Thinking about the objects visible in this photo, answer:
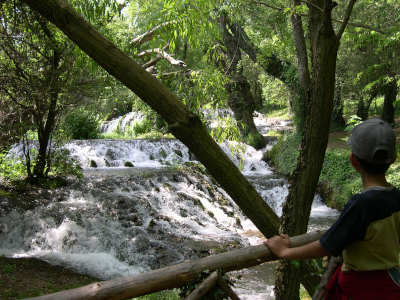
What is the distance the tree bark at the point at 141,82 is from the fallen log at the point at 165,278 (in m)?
0.53

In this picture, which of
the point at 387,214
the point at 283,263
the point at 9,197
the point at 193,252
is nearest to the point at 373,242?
the point at 387,214

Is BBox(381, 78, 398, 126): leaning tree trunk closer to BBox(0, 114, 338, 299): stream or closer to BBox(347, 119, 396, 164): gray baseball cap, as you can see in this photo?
BBox(0, 114, 338, 299): stream

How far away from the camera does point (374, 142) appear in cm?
170

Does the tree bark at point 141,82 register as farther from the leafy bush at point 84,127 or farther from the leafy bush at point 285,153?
the leafy bush at point 84,127

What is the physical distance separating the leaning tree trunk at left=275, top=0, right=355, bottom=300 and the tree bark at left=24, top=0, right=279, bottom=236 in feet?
2.14

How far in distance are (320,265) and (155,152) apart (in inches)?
565

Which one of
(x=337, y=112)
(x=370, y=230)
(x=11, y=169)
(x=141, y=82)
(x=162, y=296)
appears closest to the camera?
(x=370, y=230)

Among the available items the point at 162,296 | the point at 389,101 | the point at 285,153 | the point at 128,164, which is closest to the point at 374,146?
the point at 162,296

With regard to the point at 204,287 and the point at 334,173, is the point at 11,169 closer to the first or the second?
the point at 204,287

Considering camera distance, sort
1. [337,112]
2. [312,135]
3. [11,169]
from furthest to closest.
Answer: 1. [337,112]
2. [11,169]
3. [312,135]

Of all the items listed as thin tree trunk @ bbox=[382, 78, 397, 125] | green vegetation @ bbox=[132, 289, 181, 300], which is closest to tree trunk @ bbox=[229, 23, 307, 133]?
thin tree trunk @ bbox=[382, 78, 397, 125]

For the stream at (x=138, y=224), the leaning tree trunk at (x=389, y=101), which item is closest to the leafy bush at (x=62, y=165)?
the stream at (x=138, y=224)

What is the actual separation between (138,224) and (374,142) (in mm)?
7637

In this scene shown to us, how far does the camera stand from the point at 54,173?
9.73 m
